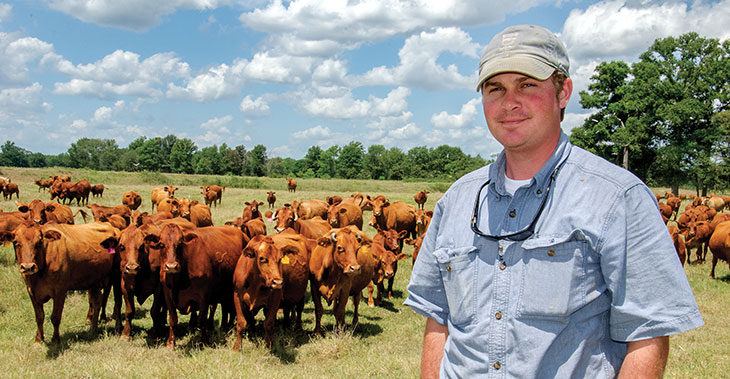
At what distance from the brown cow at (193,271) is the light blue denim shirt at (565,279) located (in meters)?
6.76

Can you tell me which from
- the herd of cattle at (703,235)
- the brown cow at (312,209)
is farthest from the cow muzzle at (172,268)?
the brown cow at (312,209)

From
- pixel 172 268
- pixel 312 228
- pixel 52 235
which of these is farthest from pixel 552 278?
pixel 312 228

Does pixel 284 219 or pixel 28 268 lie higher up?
pixel 284 219

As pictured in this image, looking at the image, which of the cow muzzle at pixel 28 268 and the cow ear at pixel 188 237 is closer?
the cow muzzle at pixel 28 268

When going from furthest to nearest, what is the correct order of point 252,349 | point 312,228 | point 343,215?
point 343,215 → point 312,228 → point 252,349

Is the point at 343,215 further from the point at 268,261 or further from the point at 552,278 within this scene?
the point at 552,278

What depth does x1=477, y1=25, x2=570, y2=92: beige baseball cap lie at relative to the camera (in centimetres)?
190

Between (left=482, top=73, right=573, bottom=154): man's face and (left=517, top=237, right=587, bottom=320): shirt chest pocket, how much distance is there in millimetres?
420

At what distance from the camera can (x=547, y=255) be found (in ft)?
5.99

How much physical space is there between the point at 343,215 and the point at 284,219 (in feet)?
16.2

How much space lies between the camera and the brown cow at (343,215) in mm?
17389

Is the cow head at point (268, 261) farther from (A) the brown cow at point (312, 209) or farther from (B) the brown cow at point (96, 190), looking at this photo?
(B) the brown cow at point (96, 190)

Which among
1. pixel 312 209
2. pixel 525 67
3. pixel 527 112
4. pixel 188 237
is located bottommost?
pixel 312 209

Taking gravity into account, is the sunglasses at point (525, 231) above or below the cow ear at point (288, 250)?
above
